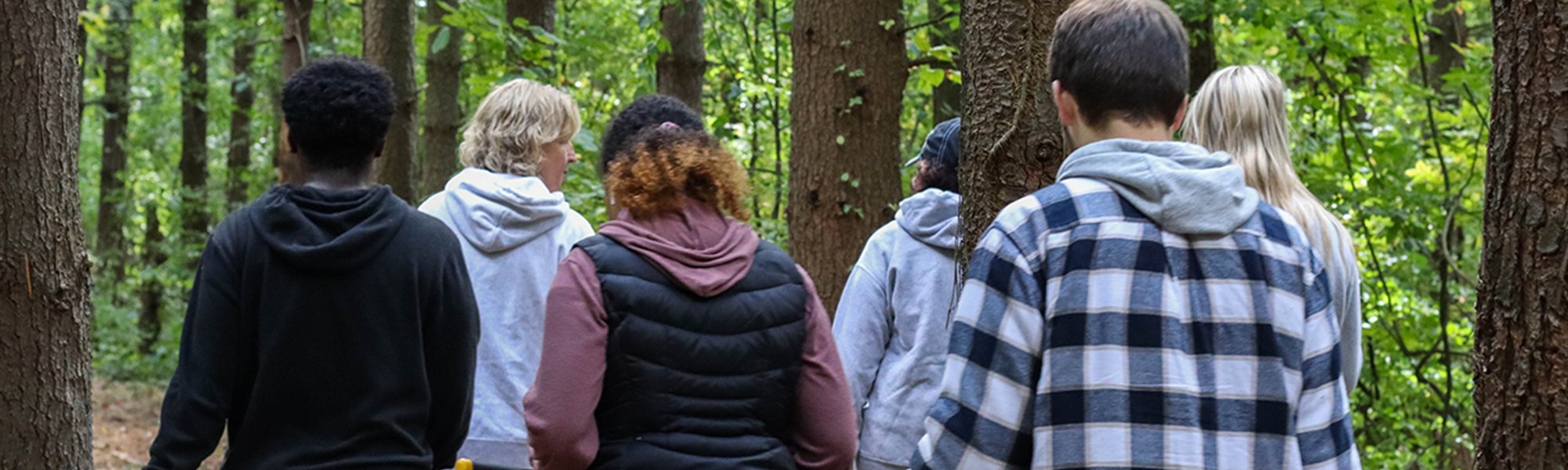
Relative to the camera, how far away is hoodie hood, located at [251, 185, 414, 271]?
2547 mm

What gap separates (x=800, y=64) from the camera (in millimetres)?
6215

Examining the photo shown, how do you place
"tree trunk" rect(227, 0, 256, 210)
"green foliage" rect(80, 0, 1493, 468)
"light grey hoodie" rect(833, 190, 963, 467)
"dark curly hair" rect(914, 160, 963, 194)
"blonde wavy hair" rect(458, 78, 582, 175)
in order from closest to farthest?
1. "light grey hoodie" rect(833, 190, 963, 467)
2. "dark curly hair" rect(914, 160, 963, 194)
3. "blonde wavy hair" rect(458, 78, 582, 175)
4. "green foliage" rect(80, 0, 1493, 468)
5. "tree trunk" rect(227, 0, 256, 210)

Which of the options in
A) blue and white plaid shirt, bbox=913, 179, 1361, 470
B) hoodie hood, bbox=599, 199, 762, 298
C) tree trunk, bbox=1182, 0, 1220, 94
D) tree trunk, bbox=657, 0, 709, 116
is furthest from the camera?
tree trunk, bbox=657, 0, 709, 116

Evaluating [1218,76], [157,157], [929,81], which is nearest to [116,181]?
[157,157]

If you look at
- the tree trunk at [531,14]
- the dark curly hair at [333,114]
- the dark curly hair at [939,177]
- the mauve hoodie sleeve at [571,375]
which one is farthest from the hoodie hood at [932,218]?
the tree trunk at [531,14]

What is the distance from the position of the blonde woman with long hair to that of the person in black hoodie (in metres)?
1.91

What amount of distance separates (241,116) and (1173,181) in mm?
16107

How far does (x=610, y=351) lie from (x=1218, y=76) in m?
1.70

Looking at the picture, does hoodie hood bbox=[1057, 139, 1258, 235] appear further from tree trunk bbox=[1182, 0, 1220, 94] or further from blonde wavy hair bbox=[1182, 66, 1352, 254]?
tree trunk bbox=[1182, 0, 1220, 94]

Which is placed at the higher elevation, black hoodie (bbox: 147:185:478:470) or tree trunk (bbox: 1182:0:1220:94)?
tree trunk (bbox: 1182:0:1220:94)

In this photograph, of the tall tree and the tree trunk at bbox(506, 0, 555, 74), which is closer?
the tall tree

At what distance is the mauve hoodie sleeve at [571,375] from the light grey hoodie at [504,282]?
44.6 inches

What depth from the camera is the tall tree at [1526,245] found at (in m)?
2.69

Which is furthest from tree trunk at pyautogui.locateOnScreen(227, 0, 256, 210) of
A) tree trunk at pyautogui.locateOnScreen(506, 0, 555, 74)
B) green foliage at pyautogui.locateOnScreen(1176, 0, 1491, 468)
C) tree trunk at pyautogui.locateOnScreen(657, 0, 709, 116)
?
green foliage at pyautogui.locateOnScreen(1176, 0, 1491, 468)
